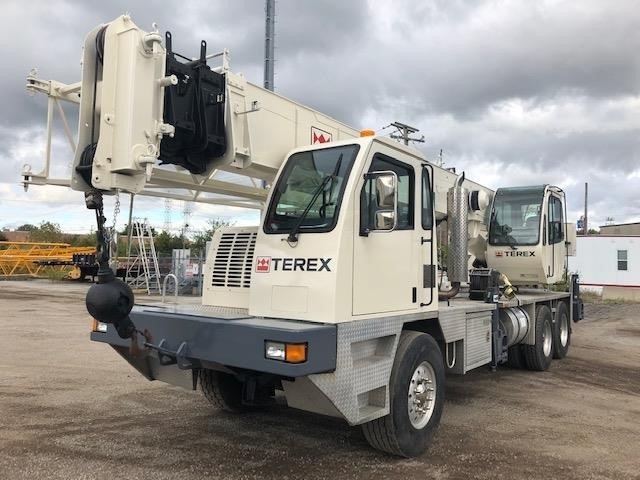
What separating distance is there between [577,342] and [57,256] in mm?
31432

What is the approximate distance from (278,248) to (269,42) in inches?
328

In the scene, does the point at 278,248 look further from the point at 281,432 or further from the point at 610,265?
the point at 610,265

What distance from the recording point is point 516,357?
9.25m

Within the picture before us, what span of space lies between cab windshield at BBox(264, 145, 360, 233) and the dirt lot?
6.74 feet

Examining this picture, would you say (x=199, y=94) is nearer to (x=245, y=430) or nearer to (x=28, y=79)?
(x=28, y=79)

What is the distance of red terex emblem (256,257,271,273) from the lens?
4.55 metres

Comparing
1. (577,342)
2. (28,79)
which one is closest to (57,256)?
(577,342)

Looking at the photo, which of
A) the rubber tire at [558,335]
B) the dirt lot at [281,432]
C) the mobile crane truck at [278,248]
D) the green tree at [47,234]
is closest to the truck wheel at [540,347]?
the dirt lot at [281,432]

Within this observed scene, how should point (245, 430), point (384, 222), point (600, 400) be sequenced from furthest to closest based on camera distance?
1. point (600, 400)
2. point (245, 430)
3. point (384, 222)

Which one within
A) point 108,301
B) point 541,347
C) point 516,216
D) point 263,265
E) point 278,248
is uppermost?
point 516,216

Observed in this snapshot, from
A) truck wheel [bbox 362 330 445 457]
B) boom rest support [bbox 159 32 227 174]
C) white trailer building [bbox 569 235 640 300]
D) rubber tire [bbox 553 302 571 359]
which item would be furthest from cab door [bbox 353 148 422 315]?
white trailer building [bbox 569 235 640 300]

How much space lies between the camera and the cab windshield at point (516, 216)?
9523 mm

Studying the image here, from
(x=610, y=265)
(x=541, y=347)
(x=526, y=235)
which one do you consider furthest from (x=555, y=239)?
(x=610, y=265)

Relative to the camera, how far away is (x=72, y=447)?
5016 millimetres
